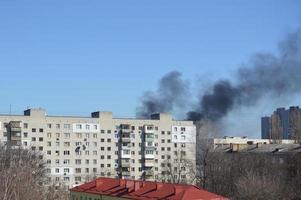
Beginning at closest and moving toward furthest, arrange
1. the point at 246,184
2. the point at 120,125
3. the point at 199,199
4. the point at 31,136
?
1. the point at 199,199
2. the point at 246,184
3. the point at 31,136
4. the point at 120,125

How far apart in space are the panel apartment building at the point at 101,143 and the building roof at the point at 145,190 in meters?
20.6

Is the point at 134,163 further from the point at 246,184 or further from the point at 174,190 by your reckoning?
the point at 174,190

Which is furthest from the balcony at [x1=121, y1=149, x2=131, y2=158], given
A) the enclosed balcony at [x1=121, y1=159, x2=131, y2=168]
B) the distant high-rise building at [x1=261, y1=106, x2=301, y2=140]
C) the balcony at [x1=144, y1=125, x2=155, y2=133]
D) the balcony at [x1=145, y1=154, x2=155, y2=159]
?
the distant high-rise building at [x1=261, y1=106, x2=301, y2=140]

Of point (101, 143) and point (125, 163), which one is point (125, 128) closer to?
point (101, 143)

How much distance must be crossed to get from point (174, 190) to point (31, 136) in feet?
118

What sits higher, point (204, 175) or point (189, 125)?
point (189, 125)

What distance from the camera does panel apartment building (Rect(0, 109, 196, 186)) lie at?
70.9 metres

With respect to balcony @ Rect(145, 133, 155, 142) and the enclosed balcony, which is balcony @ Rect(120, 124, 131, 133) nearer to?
balcony @ Rect(145, 133, 155, 142)

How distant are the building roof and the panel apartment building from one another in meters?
20.6

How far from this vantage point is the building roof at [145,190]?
3856 centimetres

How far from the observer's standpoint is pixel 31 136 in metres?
70.9

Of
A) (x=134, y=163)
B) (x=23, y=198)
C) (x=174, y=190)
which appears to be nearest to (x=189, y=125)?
(x=134, y=163)

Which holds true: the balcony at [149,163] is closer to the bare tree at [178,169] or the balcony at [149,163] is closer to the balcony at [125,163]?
the bare tree at [178,169]

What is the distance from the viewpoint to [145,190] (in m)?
42.3
